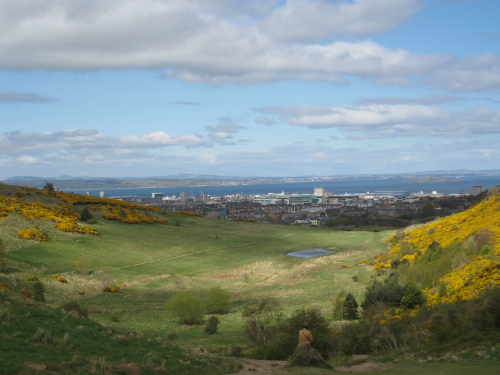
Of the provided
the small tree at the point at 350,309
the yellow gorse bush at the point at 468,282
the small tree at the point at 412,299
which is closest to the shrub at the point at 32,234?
the small tree at the point at 350,309

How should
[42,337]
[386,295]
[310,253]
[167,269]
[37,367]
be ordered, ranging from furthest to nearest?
[310,253], [167,269], [386,295], [42,337], [37,367]

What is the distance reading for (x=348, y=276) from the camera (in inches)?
1630

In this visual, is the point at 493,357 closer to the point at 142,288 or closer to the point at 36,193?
the point at 142,288

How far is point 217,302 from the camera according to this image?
32969 mm

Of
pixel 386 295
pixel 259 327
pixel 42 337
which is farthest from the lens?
pixel 386 295

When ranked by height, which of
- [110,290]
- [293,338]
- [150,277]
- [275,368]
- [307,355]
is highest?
[307,355]

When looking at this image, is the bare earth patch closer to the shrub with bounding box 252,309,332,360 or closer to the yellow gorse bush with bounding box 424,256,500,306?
the shrub with bounding box 252,309,332,360

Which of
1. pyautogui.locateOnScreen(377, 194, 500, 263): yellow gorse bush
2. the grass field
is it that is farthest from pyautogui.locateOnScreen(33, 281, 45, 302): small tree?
pyautogui.locateOnScreen(377, 194, 500, 263): yellow gorse bush

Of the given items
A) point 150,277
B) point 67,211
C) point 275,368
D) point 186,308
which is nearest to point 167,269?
point 150,277

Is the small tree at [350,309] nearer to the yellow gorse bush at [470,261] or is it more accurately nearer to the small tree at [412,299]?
the small tree at [412,299]

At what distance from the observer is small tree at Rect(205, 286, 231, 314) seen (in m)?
32.9

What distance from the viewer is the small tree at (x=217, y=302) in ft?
108

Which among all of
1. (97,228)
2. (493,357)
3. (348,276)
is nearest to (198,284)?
(348,276)

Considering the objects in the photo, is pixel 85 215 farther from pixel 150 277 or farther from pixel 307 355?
pixel 307 355
